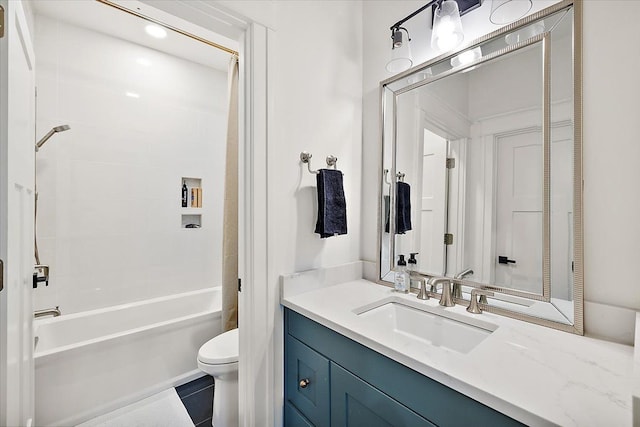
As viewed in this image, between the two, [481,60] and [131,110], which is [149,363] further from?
[481,60]

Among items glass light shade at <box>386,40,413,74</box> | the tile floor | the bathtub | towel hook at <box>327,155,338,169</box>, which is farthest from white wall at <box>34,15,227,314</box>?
glass light shade at <box>386,40,413,74</box>

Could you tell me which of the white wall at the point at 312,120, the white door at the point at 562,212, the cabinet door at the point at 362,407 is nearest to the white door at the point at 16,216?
the white wall at the point at 312,120

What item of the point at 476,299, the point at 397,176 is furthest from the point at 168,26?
the point at 476,299

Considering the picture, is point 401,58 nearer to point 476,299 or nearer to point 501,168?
point 501,168

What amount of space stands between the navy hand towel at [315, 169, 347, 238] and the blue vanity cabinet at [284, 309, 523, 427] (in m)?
0.42

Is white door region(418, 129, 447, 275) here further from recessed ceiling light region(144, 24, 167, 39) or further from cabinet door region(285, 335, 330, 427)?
recessed ceiling light region(144, 24, 167, 39)

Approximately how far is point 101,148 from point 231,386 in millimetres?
1901

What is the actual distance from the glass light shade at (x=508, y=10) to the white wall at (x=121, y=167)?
7.39ft

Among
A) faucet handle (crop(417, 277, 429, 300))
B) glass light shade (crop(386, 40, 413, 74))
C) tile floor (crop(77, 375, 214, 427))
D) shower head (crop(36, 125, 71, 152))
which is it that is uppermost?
glass light shade (crop(386, 40, 413, 74))

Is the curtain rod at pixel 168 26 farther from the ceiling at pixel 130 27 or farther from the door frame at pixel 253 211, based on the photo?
the door frame at pixel 253 211

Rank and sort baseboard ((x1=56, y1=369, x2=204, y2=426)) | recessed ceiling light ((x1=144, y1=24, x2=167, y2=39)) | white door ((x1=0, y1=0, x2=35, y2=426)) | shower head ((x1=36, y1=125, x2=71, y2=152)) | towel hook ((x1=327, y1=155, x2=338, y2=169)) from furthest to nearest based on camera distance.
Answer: recessed ceiling light ((x1=144, y1=24, x2=167, y2=39)) < shower head ((x1=36, y1=125, x2=71, y2=152)) < baseboard ((x1=56, y1=369, x2=204, y2=426)) < towel hook ((x1=327, y1=155, x2=338, y2=169)) < white door ((x1=0, y1=0, x2=35, y2=426))

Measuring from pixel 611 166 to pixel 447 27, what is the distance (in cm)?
80

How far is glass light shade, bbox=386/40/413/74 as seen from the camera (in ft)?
4.35

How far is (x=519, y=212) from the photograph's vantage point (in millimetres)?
1056
